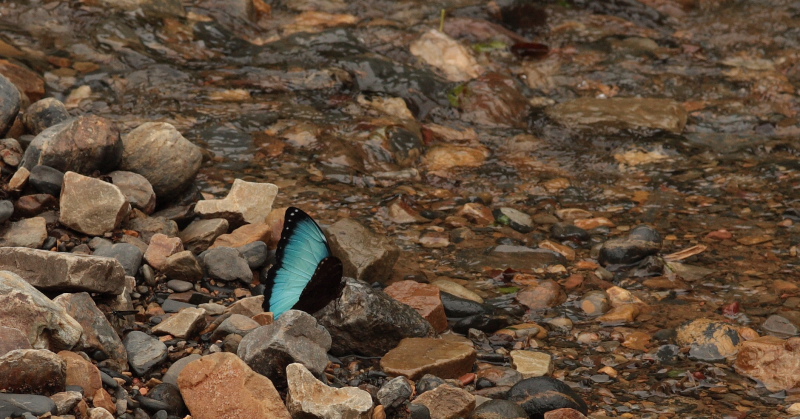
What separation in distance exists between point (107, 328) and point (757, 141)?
6144mm

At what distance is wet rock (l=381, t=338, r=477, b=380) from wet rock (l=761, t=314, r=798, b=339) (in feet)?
5.72

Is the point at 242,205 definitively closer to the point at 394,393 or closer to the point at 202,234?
the point at 202,234

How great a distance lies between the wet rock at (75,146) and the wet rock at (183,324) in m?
1.37

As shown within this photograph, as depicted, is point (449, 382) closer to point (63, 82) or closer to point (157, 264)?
point (157, 264)

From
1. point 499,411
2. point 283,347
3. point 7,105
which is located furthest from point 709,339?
point 7,105

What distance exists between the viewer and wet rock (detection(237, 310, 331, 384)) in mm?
3426

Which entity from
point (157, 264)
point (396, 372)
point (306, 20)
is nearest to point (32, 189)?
point (157, 264)

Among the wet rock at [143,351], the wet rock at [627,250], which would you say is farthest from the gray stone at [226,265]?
the wet rock at [627,250]

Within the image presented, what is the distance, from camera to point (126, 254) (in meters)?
4.20

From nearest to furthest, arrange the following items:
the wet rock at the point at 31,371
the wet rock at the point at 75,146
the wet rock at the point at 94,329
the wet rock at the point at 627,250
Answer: the wet rock at the point at 31,371 < the wet rock at the point at 94,329 < the wet rock at the point at 75,146 < the wet rock at the point at 627,250

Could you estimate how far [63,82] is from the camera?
7145 mm

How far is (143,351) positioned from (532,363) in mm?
1877

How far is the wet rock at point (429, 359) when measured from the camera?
3.86 meters

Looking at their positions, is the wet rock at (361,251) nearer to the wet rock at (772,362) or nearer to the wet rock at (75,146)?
the wet rock at (75,146)
